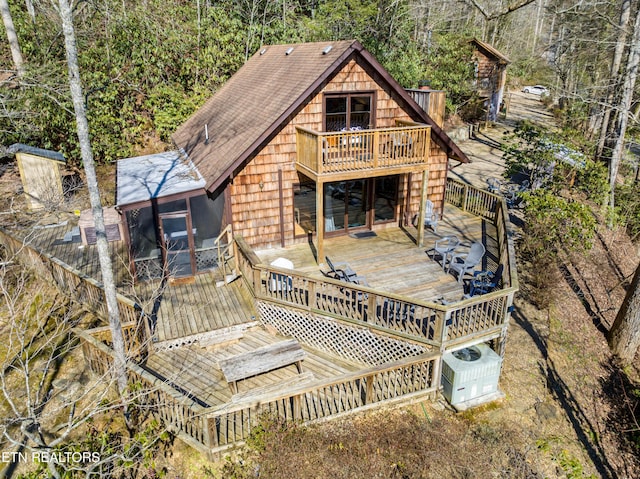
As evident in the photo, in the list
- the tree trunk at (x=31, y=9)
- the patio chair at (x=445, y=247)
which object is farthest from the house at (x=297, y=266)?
the tree trunk at (x=31, y=9)

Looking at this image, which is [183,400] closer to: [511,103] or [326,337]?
[326,337]

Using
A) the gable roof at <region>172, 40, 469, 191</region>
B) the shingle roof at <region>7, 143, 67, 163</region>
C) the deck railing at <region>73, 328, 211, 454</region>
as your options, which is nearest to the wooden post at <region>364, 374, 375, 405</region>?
the deck railing at <region>73, 328, 211, 454</region>

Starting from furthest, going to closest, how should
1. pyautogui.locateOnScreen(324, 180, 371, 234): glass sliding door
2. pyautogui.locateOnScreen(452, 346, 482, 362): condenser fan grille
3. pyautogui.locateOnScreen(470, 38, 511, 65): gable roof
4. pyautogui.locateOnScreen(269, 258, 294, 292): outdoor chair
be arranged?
1. pyautogui.locateOnScreen(470, 38, 511, 65): gable roof
2. pyautogui.locateOnScreen(324, 180, 371, 234): glass sliding door
3. pyautogui.locateOnScreen(269, 258, 294, 292): outdoor chair
4. pyautogui.locateOnScreen(452, 346, 482, 362): condenser fan grille

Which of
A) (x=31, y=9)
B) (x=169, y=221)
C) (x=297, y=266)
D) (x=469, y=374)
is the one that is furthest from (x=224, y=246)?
(x=31, y=9)

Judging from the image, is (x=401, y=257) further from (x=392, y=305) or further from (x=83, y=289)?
(x=83, y=289)

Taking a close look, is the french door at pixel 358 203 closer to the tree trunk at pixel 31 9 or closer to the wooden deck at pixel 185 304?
the wooden deck at pixel 185 304

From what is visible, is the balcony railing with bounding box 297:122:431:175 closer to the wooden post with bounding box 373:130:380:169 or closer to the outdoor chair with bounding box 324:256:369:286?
the wooden post with bounding box 373:130:380:169

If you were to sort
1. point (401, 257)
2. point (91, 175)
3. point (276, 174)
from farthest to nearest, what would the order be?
point (276, 174)
point (401, 257)
point (91, 175)
